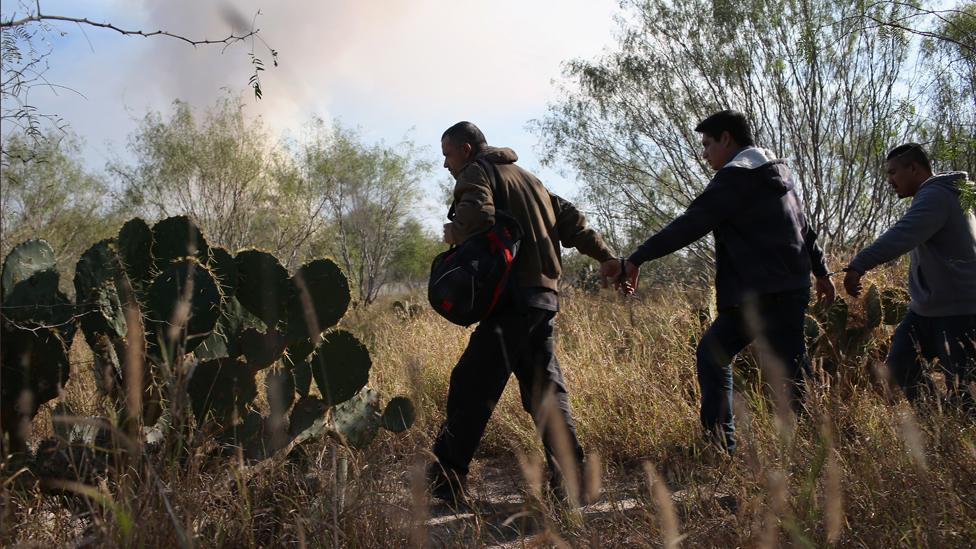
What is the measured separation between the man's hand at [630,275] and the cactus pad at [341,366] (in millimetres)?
1221

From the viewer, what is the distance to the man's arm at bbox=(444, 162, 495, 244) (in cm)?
311

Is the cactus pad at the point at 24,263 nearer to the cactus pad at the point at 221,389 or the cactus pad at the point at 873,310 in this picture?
the cactus pad at the point at 221,389

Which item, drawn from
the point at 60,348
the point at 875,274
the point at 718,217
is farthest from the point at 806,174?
the point at 60,348

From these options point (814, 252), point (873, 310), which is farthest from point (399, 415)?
point (873, 310)

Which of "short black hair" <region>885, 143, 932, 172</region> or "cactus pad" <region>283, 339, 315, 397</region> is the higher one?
"short black hair" <region>885, 143, 932, 172</region>

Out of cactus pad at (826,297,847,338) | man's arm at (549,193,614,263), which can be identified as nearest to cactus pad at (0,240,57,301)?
man's arm at (549,193,614,263)

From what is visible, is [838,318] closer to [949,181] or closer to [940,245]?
[940,245]

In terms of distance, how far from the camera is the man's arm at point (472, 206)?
3.11 meters

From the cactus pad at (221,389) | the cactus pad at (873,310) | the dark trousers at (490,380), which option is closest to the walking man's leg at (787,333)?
the dark trousers at (490,380)

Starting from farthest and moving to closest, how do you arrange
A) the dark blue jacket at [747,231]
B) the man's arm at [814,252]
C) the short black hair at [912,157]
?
the short black hair at [912,157], the man's arm at [814,252], the dark blue jacket at [747,231]

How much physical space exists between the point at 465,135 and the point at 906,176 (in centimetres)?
225

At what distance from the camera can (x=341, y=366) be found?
3197 mm

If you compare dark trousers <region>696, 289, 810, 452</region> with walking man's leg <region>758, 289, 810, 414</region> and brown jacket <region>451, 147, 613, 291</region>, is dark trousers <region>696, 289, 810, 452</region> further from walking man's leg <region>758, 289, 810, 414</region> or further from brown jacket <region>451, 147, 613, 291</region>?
brown jacket <region>451, 147, 613, 291</region>

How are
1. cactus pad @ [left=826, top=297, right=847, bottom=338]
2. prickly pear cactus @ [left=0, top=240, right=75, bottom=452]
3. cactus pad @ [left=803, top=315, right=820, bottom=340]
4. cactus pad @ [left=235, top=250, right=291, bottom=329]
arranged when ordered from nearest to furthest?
prickly pear cactus @ [left=0, top=240, right=75, bottom=452]
cactus pad @ [left=235, top=250, right=291, bottom=329]
cactus pad @ [left=803, top=315, right=820, bottom=340]
cactus pad @ [left=826, top=297, right=847, bottom=338]
